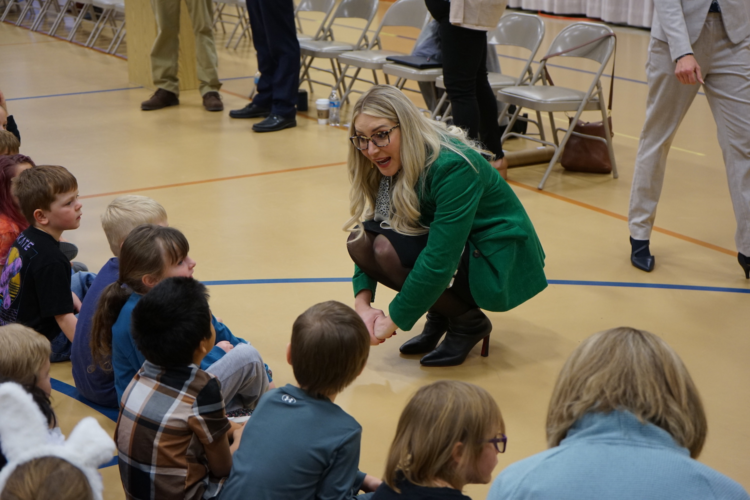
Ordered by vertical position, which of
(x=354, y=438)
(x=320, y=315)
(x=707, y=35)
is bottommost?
(x=354, y=438)

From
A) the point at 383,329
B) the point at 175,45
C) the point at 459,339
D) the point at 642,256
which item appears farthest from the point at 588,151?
the point at 175,45

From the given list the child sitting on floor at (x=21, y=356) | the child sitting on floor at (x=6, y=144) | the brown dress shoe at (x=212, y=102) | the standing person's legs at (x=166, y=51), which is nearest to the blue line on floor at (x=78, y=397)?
the child sitting on floor at (x=21, y=356)

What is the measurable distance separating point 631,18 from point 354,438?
10.1m

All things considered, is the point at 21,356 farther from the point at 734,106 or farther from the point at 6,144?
the point at 734,106

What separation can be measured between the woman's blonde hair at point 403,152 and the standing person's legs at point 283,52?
3.31m

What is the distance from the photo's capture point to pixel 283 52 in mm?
5805

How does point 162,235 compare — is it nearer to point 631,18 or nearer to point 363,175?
point 363,175

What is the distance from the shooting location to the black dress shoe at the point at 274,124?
18.9ft

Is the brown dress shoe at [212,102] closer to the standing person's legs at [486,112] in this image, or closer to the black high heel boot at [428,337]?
the standing person's legs at [486,112]

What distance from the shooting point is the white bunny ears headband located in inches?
49.6

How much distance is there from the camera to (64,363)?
280 centimetres

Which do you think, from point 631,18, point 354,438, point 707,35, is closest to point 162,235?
point 354,438

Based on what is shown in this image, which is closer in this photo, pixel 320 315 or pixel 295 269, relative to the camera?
pixel 320 315

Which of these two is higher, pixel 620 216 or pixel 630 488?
pixel 630 488
